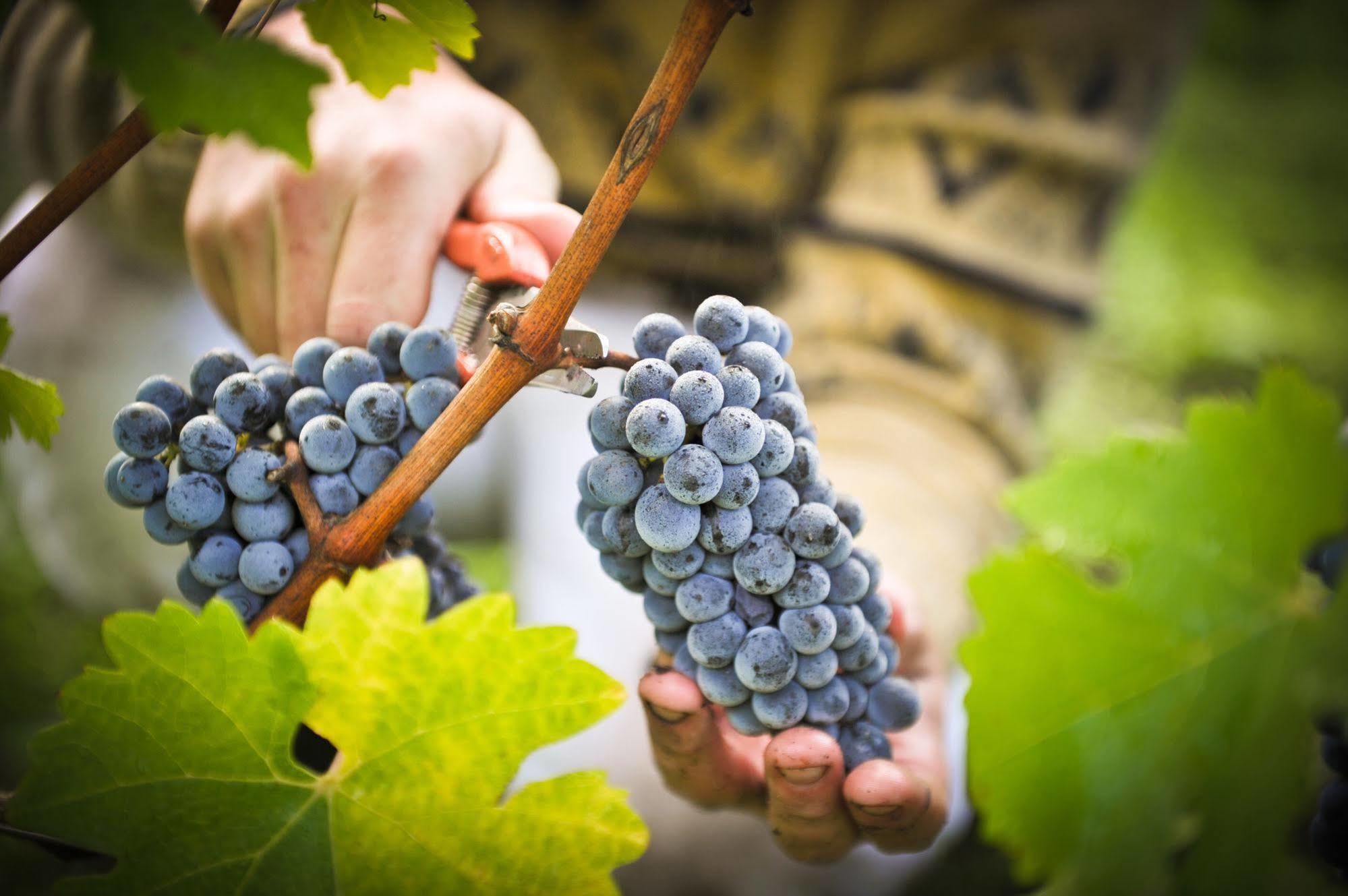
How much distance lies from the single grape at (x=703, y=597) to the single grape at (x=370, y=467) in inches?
6.5

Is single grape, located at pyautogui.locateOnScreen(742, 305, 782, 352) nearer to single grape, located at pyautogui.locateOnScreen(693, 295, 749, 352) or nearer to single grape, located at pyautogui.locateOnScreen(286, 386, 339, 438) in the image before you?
single grape, located at pyautogui.locateOnScreen(693, 295, 749, 352)

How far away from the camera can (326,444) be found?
41 cm

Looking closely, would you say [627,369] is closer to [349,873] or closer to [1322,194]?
[349,873]

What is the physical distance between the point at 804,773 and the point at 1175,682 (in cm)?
20

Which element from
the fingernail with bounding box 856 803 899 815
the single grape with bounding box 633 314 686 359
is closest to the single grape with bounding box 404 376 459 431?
the single grape with bounding box 633 314 686 359

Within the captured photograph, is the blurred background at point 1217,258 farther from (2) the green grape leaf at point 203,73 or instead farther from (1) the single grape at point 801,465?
(2) the green grape leaf at point 203,73

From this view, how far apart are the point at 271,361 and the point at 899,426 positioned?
108cm

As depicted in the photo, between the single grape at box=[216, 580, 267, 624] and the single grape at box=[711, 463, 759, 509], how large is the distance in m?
0.25

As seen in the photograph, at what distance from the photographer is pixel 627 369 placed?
0.43 metres

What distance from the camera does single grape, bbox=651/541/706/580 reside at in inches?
16.7

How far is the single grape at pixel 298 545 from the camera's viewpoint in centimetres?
44

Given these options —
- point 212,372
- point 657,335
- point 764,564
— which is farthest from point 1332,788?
point 212,372

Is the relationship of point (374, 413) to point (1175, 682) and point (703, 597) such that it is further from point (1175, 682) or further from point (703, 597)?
point (1175, 682)

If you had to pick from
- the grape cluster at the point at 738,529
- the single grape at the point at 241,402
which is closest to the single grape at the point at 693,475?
the grape cluster at the point at 738,529
